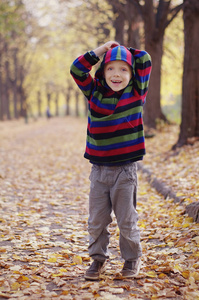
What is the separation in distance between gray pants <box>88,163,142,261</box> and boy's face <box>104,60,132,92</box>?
27.7 inches

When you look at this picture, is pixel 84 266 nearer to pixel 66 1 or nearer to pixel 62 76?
pixel 66 1

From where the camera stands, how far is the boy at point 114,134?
3248mm

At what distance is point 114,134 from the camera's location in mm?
3242

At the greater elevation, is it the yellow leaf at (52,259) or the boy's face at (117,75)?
the boy's face at (117,75)

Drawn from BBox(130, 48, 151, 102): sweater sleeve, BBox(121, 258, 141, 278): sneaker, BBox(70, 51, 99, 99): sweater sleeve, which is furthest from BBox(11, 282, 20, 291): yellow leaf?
BBox(130, 48, 151, 102): sweater sleeve

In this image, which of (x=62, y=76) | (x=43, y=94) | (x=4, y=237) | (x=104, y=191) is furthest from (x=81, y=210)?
(x=43, y=94)

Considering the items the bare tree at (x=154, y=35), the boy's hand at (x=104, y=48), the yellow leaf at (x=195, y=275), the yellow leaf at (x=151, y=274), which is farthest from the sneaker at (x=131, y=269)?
the bare tree at (x=154, y=35)

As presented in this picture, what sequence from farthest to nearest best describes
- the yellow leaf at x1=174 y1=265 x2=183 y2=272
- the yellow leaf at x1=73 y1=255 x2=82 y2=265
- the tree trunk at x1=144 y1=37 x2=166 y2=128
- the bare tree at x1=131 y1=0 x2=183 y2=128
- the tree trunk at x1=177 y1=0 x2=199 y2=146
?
the tree trunk at x1=144 y1=37 x2=166 y2=128
the bare tree at x1=131 y1=0 x2=183 y2=128
the tree trunk at x1=177 y1=0 x2=199 y2=146
the yellow leaf at x1=73 y1=255 x2=82 y2=265
the yellow leaf at x1=174 y1=265 x2=183 y2=272

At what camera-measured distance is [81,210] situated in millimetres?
6090

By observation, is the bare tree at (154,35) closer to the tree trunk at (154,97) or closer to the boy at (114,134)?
the tree trunk at (154,97)

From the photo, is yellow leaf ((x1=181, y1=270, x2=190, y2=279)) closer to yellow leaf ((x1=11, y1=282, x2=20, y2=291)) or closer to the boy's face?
yellow leaf ((x1=11, y1=282, x2=20, y2=291))

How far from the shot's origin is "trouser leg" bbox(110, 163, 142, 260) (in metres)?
3.28

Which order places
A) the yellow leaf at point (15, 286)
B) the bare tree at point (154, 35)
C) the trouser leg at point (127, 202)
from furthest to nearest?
1. the bare tree at point (154, 35)
2. the trouser leg at point (127, 202)
3. the yellow leaf at point (15, 286)

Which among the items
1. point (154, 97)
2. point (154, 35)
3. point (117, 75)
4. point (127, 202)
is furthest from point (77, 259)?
point (154, 97)
